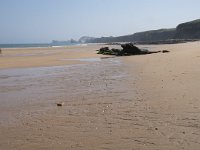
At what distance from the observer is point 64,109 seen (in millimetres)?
6988

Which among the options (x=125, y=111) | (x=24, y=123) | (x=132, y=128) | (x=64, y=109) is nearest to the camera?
(x=132, y=128)

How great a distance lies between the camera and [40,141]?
4.85 metres

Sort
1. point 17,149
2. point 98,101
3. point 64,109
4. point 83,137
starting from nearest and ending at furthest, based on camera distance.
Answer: point 17,149, point 83,137, point 64,109, point 98,101

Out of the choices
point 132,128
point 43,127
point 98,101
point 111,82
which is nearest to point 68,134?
point 43,127

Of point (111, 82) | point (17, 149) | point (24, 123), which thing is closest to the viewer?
point (17, 149)

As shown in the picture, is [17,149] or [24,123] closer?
[17,149]

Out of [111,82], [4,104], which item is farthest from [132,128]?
[111,82]

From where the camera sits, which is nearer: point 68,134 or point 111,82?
point 68,134

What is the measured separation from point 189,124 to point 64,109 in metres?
2.72

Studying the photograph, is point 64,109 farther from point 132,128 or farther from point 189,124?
point 189,124

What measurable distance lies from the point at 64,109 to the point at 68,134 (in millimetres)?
1875

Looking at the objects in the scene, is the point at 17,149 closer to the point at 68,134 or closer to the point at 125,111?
the point at 68,134

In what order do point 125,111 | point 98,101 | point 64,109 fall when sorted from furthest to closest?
1. point 98,101
2. point 64,109
3. point 125,111

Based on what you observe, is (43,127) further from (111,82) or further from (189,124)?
(111,82)
